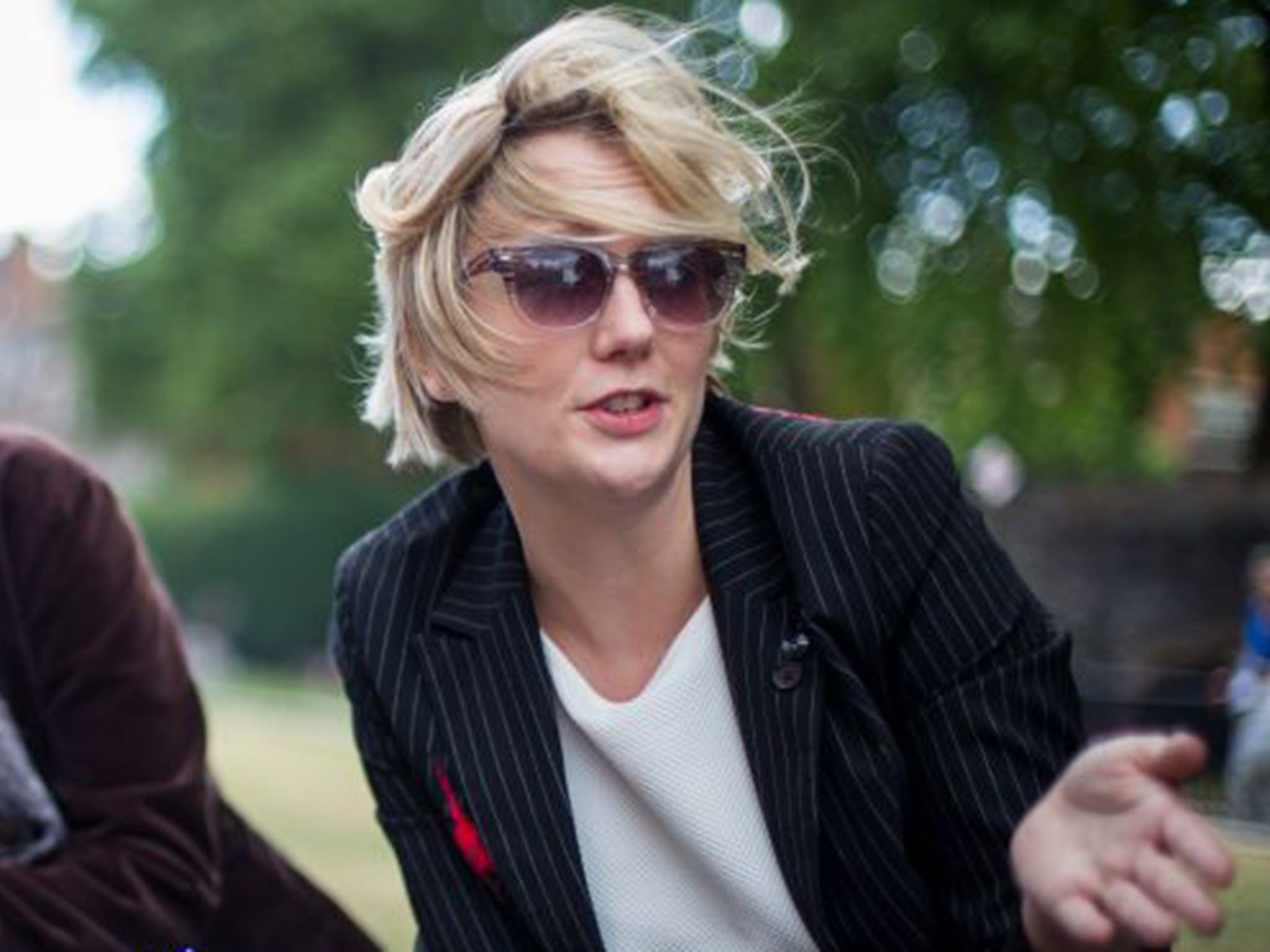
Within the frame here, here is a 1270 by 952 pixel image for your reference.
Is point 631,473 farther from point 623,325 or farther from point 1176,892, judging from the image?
point 1176,892

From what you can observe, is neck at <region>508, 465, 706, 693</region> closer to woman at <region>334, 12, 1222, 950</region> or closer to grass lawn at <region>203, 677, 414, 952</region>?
woman at <region>334, 12, 1222, 950</region>

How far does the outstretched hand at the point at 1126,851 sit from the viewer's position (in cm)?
143

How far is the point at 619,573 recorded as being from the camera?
239cm

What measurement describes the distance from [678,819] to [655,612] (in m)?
0.28

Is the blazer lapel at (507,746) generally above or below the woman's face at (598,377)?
below

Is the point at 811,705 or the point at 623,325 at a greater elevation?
the point at 623,325

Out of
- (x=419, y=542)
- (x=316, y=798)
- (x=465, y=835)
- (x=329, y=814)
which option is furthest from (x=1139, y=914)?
(x=316, y=798)

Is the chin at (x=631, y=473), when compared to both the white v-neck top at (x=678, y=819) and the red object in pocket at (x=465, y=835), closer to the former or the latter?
the white v-neck top at (x=678, y=819)

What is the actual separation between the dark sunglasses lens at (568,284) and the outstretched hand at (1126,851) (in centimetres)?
88

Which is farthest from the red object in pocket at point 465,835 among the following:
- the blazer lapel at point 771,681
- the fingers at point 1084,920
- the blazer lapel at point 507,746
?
the fingers at point 1084,920

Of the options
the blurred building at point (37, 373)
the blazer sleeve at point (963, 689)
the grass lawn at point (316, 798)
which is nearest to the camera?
the blazer sleeve at point (963, 689)

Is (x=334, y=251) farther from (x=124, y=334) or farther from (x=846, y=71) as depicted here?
(x=846, y=71)

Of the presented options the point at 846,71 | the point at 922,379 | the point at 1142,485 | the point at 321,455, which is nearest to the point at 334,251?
the point at 321,455

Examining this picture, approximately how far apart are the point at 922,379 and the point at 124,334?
21.1 m
